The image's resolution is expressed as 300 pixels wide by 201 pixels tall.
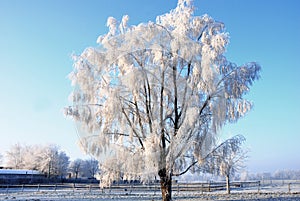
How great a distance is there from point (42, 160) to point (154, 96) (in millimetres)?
61844

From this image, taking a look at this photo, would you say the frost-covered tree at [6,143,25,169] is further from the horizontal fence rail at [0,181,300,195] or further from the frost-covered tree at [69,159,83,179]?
the horizontal fence rail at [0,181,300,195]

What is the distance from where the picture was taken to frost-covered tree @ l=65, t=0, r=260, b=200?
11.9 metres

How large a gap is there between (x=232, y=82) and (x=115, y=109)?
A: 518 cm

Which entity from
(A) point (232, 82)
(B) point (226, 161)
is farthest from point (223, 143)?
(A) point (232, 82)

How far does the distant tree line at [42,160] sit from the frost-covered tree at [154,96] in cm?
4809

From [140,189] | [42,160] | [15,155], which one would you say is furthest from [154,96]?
[15,155]

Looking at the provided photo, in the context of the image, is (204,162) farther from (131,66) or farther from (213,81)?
(131,66)

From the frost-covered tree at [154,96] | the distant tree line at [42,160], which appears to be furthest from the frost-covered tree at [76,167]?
the frost-covered tree at [154,96]

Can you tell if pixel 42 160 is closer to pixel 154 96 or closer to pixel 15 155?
pixel 15 155

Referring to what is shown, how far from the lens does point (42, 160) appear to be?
6769cm

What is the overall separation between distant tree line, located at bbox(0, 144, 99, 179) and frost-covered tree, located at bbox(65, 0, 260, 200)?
1893 inches

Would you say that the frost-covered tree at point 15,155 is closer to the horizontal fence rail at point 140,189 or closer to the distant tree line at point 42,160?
the distant tree line at point 42,160

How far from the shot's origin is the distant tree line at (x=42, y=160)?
67562mm

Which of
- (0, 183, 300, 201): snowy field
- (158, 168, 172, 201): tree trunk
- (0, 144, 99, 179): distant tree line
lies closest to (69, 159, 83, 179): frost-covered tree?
(0, 144, 99, 179): distant tree line
